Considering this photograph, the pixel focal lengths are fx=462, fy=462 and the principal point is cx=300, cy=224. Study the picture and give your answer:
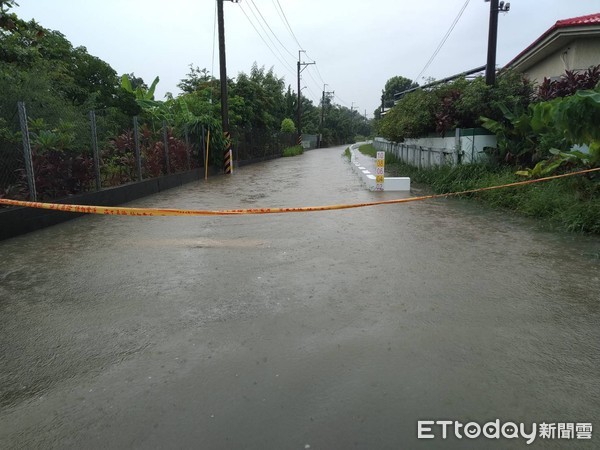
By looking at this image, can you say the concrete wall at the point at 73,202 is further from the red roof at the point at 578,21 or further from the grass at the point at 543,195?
the red roof at the point at 578,21

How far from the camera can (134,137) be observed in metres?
12.4

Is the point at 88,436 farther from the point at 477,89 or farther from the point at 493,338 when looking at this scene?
the point at 477,89

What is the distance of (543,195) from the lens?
8055 millimetres

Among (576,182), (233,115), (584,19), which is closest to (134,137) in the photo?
(576,182)

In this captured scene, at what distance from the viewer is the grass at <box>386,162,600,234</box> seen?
6945mm

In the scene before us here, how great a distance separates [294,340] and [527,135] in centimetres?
942

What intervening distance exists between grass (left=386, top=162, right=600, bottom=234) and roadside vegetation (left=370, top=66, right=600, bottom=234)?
13mm

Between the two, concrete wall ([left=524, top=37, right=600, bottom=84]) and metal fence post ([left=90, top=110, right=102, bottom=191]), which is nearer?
metal fence post ([left=90, top=110, right=102, bottom=191])

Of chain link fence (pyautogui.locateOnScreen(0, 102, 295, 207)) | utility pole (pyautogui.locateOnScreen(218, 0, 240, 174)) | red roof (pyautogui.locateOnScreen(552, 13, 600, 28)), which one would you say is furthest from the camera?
utility pole (pyautogui.locateOnScreen(218, 0, 240, 174))

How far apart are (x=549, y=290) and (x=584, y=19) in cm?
1216

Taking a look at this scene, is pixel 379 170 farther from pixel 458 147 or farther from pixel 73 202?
pixel 73 202

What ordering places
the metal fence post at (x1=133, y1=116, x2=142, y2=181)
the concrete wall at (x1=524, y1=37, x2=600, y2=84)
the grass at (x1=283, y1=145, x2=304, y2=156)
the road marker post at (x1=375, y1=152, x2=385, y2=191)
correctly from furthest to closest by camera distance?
the grass at (x1=283, y1=145, x2=304, y2=156) < the concrete wall at (x1=524, y1=37, x2=600, y2=84) < the metal fence post at (x1=133, y1=116, x2=142, y2=181) < the road marker post at (x1=375, y1=152, x2=385, y2=191)

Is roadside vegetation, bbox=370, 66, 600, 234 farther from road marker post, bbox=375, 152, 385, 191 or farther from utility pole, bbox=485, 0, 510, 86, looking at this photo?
road marker post, bbox=375, 152, 385, 191

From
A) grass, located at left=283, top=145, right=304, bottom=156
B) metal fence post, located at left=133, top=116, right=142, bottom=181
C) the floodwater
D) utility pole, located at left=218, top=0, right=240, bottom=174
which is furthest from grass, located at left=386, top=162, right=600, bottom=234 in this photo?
grass, located at left=283, top=145, right=304, bottom=156
